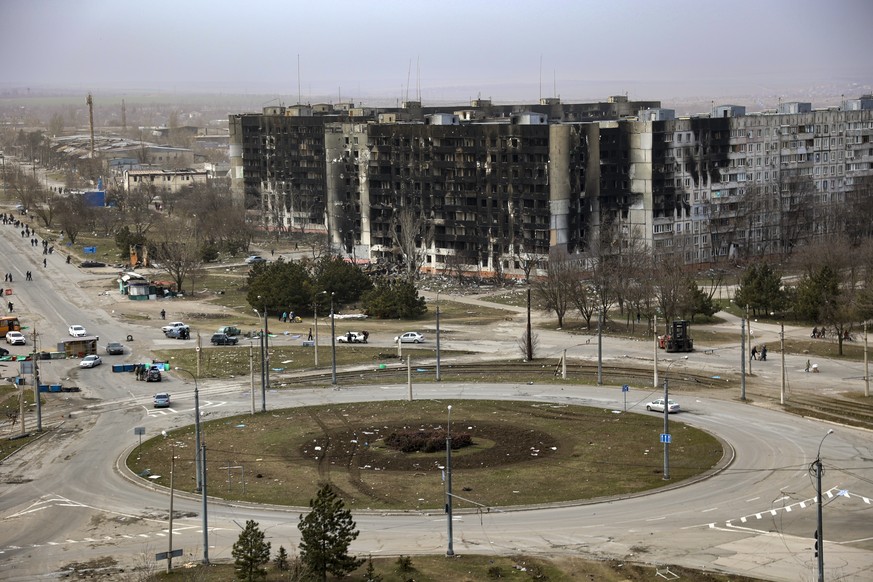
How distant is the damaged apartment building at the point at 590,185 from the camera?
113m

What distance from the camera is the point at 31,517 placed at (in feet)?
158

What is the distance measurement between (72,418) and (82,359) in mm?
16194

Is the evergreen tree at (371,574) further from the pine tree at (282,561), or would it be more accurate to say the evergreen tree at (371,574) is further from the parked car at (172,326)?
the parked car at (172,326)

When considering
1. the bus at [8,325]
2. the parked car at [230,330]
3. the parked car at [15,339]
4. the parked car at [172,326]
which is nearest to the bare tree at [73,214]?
the bus at [8,325]

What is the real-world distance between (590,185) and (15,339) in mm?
51954

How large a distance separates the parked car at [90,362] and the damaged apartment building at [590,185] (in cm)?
4239

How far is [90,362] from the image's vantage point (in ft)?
261

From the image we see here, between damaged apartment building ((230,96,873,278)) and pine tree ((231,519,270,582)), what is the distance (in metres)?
70.4

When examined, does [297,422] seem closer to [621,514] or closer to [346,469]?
[346,469]

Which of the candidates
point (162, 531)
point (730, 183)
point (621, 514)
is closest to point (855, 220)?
point (730, 183)

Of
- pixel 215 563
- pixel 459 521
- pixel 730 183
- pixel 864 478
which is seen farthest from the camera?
pixel 730 183

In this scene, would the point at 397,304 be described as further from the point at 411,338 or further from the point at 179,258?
the point at 179,258

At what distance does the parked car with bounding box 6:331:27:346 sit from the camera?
87.4 m

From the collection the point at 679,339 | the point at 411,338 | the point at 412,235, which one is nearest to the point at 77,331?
the point at 411,338
